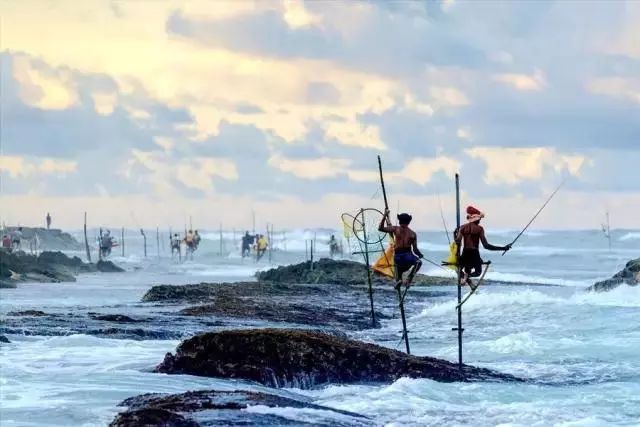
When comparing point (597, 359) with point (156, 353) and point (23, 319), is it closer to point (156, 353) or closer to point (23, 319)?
point (156, 353)

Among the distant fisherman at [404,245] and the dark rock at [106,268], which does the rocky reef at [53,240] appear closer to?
the dark rock at [106,268]

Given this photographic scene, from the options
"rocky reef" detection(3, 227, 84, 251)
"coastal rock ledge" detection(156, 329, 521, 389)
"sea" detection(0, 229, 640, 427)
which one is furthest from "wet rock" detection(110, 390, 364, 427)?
"rocky reef" detection(3, 227, 84, 251)

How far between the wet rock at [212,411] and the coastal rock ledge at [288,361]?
7.07ft

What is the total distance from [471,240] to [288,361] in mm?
3766

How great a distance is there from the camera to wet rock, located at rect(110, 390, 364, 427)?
12.5m

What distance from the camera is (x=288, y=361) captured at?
16734 millimetres

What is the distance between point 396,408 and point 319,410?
1.62 m

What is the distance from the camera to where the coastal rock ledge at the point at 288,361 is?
16.6 m

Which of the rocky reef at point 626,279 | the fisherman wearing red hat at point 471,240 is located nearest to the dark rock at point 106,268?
the rocky reef at point 626,279

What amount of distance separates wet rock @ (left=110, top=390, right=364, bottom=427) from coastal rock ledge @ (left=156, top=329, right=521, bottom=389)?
7.07ft

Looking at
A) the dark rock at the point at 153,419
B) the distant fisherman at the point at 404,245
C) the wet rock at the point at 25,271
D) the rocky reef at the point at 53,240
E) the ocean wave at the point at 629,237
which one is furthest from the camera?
the rocky reef at the point at 53,240

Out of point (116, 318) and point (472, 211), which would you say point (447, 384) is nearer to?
point (472, 211)

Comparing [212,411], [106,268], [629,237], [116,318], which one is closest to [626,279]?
[116,318]

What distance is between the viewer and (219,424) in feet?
40.9
